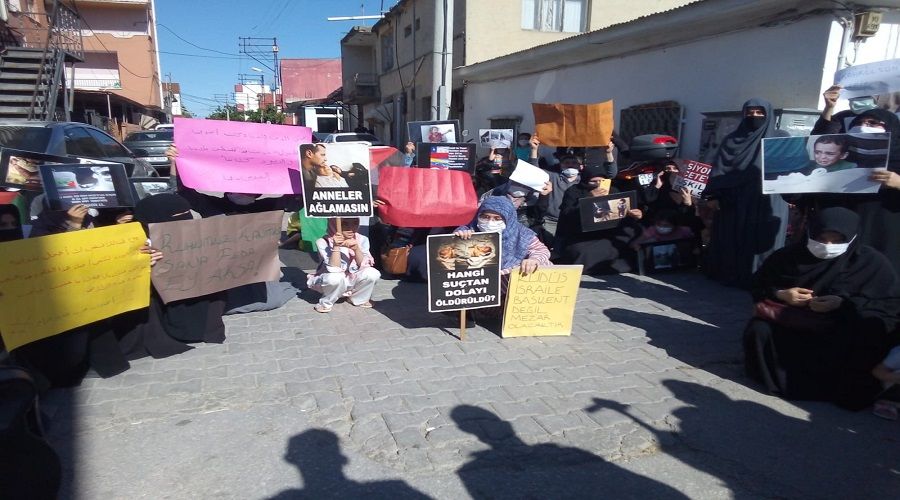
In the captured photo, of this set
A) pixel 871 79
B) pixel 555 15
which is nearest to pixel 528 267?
pixel 871 79

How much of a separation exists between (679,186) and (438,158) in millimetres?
3066

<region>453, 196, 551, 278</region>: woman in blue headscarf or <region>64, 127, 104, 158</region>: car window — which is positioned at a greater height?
<region>64, 127, 104, 158</region>: car window

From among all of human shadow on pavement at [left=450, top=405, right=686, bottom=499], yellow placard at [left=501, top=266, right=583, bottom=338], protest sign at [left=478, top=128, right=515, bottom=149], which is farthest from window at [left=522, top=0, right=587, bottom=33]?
human shadow on pavement at [left=450, top=405, right=686, bottom=499]

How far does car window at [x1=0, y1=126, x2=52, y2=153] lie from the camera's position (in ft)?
24.7

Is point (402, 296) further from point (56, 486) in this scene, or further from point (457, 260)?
point (56, 486)

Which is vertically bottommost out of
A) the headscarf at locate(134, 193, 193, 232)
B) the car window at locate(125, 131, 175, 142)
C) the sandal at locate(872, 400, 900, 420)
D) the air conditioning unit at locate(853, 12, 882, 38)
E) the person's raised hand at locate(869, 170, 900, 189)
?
the sandal at locate(872, 400, 900, 420)

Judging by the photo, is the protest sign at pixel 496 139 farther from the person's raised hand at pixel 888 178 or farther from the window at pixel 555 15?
the window at pixel 555 15

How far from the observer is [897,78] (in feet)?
16.3

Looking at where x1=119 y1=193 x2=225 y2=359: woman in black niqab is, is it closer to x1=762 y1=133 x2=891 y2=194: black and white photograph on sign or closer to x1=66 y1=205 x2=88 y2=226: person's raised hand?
x1=66 y1=205 x2=88 y2=226: person's raised hand

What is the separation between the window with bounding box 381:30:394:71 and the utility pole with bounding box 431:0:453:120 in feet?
48.6

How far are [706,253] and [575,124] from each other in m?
2.41

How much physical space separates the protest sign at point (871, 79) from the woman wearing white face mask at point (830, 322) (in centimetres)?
214

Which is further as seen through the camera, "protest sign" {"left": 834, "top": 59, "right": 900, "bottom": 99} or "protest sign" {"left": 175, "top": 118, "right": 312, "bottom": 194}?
"protest sign" {"left": 175, "top": 118, "right": 312, "bottom": 194}

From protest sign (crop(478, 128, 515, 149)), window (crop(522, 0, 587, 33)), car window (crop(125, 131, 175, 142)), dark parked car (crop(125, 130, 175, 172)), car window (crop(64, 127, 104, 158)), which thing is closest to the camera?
car window (crop(64, 127, 104, 158))
